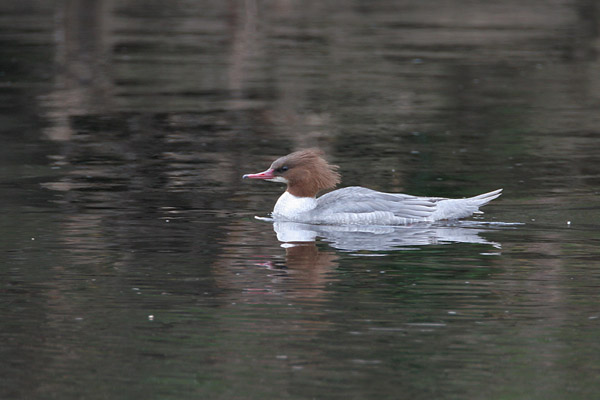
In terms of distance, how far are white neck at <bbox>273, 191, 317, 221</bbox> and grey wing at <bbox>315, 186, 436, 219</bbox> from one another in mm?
267

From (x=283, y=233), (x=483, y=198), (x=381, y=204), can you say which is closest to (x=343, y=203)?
(x=381, y=204)

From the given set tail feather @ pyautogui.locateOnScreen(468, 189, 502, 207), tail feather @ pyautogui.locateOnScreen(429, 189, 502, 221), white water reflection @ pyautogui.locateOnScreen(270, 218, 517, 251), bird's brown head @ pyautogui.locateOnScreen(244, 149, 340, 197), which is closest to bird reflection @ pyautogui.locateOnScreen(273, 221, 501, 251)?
white water reflection @ pyautogui.locateOnScreen(270, 218, 517, 251)

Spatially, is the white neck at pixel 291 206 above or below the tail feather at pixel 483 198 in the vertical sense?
below

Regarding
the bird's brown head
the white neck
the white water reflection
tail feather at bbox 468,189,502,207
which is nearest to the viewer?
the white water reflection

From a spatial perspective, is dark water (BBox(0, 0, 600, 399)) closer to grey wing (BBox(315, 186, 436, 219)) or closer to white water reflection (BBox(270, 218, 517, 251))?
white water reflection (BBox(270, 218, 517, 251))

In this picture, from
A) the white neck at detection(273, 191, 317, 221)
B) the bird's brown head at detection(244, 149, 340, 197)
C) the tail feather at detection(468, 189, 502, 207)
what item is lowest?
the white neck at detection(273, 191, 317, 221)

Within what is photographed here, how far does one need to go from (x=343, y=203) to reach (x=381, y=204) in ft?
1.23

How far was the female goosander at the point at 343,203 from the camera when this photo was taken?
11.9m

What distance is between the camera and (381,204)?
471 inches

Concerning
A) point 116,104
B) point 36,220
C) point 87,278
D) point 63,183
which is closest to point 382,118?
point 116,104

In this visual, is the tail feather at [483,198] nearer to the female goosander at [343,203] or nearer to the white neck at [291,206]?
the female goosander at [343,203]

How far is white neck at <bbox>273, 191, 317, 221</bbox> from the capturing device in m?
12.2

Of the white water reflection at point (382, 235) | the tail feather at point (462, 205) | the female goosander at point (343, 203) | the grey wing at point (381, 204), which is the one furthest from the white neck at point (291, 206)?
the tail feather at point (462, 205)

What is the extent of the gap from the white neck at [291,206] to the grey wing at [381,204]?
27 centimetres
